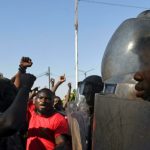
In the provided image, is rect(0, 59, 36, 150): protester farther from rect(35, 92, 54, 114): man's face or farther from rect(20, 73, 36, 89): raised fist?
rect(35, 92, 54, 114): man's face

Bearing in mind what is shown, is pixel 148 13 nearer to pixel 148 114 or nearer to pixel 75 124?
pixel 75 124

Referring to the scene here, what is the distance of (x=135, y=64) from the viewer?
96.4 inches

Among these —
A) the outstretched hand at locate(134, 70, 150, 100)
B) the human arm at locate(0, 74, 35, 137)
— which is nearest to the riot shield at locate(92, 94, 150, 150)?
the outstretched hand at locate(134, 70, 150, 100)

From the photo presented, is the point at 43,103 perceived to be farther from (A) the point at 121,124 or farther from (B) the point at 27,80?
(A) the point at 121,124

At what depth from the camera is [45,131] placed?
15.0 ft

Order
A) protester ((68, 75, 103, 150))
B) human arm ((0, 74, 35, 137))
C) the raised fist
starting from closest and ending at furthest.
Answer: human arm ((0, 74, 35, 137))
the raised fist
protester ((68, 75, 103, 150))

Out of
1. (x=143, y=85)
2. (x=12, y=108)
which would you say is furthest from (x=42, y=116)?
(x=143, y=85)

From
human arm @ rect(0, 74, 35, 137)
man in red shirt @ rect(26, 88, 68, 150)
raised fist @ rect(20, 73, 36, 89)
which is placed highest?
raised fist @ rect(20, 73, 36, 89)

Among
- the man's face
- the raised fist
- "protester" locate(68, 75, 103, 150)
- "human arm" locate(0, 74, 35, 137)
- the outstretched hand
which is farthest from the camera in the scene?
the man's face

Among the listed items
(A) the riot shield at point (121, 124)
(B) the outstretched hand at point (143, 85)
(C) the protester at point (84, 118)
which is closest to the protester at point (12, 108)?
(C) the protester at point (84, 118)

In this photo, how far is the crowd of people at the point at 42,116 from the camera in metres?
2.55

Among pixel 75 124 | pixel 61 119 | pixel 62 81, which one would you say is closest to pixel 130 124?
pixel 75 124

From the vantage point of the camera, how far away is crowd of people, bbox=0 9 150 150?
100 inches

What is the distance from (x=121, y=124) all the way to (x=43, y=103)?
9.93ft
